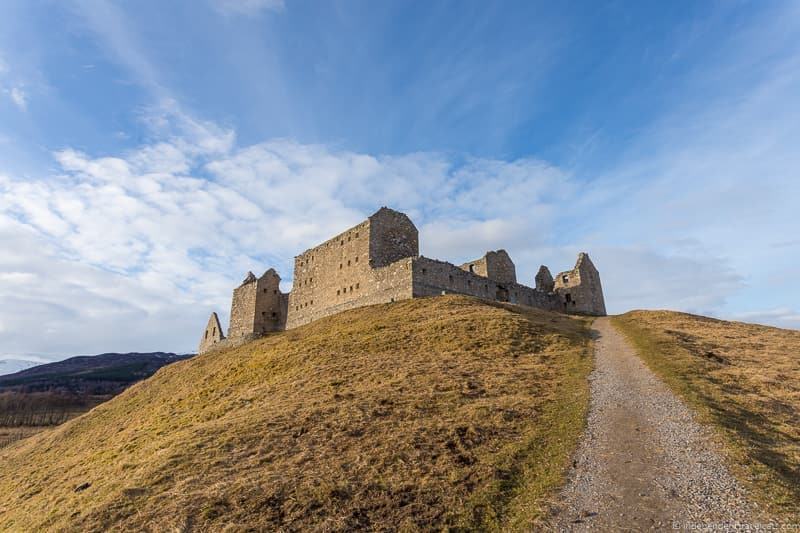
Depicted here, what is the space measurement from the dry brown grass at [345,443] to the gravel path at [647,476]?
30.5 inches

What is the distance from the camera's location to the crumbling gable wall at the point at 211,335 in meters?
66.5

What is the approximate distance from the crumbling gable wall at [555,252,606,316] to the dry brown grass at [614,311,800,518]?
15788 millimetres

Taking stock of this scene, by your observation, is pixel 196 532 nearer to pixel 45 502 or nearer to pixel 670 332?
pixel 45 502

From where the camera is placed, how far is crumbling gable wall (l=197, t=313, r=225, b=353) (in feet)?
218

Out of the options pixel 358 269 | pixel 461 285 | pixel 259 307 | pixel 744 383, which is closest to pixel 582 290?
pixel 461 285

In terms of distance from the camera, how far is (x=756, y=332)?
37.8 meters

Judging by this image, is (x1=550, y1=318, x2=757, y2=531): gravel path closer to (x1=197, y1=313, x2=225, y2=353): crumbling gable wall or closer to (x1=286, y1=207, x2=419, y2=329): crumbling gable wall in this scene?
(x1=286, y1=207, x2=419, y2=329): crumbling gable wall

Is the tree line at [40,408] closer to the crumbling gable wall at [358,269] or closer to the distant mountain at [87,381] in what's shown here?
the distant mountain at [87,381]

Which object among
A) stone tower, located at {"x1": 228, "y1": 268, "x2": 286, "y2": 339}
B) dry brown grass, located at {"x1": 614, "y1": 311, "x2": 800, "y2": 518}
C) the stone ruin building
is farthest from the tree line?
dry brown grass, located at {"x1": 614, "y1": 311, "x2": 800, "y2": 518}

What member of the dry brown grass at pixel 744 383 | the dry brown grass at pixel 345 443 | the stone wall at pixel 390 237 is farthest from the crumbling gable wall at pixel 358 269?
the dry brown grass at pixel 744 383

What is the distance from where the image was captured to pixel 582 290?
58.1 metres

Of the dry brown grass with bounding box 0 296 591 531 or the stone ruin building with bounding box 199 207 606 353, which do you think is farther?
the stone ruin building with bounding box 199 207 606 353

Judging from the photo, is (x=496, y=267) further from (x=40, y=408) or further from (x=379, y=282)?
(x=40, y=408)

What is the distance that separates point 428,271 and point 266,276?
27.7m
